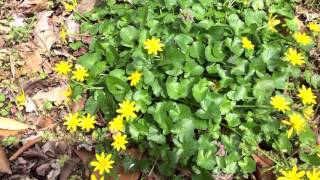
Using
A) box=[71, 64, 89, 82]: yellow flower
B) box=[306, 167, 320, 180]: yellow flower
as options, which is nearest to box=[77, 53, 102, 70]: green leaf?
box=[71, 64, 89, 82]: yellow flower

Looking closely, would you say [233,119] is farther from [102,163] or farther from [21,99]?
[21,99]

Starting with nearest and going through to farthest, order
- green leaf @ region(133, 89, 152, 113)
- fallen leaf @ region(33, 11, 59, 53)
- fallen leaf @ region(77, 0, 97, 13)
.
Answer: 1. green leaf @ region(133, 89, 152, 113)
2. fallen leaf @ region(33, 11, 59, 53)
3. fallen leaf @ region(77, 0, 97, 13)

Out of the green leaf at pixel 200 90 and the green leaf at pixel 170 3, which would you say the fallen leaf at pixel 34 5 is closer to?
the green leaf at pixel 170 3

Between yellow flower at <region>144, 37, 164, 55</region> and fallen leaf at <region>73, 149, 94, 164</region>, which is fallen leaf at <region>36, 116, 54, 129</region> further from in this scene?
yellow flower at <region>144, 37, 164, 55</region>

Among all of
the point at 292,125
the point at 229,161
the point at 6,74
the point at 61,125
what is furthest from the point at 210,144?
the point at 6,74

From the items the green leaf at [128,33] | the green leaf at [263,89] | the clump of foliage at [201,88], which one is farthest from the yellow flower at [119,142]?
the green leaf at [263,89]

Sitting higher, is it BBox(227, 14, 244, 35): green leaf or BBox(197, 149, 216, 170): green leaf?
BBox(227, 14, 244, 35): green leaf
